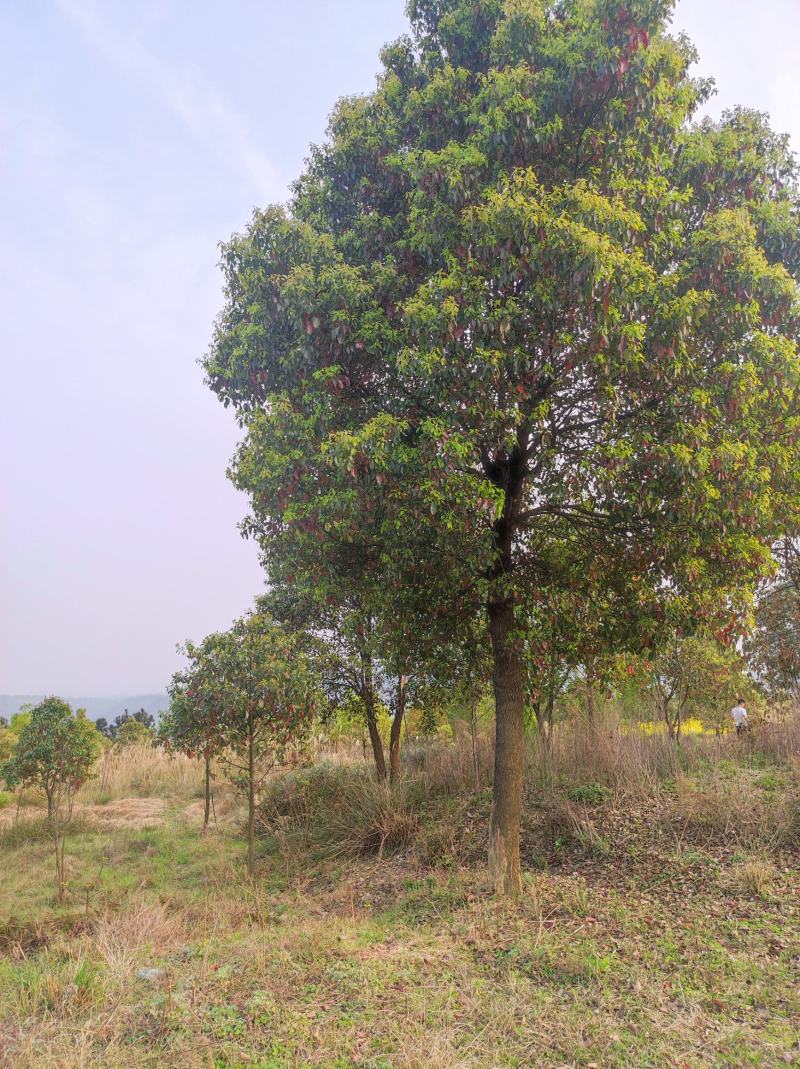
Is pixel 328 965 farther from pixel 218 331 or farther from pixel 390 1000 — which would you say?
pixel 218 331

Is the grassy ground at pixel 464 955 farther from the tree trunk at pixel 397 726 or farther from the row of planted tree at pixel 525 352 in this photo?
the tree trunk at pixel 397 726

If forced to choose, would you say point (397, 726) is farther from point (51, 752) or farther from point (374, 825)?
point (51, 752)

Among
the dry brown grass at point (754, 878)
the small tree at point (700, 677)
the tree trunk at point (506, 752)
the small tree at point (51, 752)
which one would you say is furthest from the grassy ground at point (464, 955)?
the small tree at point (700, 677)

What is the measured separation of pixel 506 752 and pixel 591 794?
8.53 feet

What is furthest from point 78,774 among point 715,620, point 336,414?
point 715,620

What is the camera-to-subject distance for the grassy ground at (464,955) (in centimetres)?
390

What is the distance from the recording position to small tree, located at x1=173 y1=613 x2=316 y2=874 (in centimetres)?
952

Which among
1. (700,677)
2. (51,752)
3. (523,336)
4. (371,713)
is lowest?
(51,752)

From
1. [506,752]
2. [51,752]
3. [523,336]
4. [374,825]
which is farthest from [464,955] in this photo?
[51,752]

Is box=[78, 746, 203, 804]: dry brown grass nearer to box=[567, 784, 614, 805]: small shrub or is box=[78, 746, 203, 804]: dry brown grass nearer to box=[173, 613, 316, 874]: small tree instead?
box=[173, 613, 316, 874]: small tree

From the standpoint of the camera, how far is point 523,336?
6.03 metres

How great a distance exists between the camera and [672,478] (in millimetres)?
5773

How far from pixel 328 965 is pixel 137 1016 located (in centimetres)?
151

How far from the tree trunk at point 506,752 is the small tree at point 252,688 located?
3.58 metres
